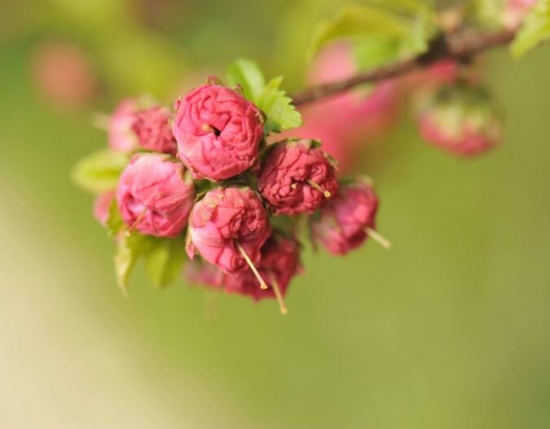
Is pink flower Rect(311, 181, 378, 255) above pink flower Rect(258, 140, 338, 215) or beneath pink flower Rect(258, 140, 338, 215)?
beneath

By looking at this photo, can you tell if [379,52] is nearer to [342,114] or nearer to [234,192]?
[234,192]

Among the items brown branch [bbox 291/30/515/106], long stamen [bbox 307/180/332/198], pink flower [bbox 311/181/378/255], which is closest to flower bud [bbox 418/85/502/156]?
brown branch [bbox 291/30/515/106]

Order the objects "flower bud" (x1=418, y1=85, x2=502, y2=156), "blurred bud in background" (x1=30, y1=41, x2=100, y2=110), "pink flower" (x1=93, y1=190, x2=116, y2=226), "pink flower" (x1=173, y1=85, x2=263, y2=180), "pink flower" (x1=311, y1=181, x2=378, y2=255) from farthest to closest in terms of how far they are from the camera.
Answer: "blurred bud in background" (x1=30, y1=41, x2=100, y2=110)
"flower bud" (x1=418, y1=85, x2=502, y2=156)
"pink flower" (x1=93, y1=190, x2=116, y2=226)
"pink flower" (x1=311, y1=181, x2=378, y2=255)
"pink flower" (x1=173, y1=85, x2=263, y2=180)

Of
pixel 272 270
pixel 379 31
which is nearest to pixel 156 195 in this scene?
pixel 272 270

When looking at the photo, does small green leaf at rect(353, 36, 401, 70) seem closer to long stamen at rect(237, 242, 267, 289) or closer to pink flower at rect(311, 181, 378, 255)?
pink flower at rect(311, 181, 378, 255)

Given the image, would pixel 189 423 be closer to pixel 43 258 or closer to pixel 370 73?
pixel 43 258

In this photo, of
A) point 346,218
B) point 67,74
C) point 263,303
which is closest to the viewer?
point 346,218

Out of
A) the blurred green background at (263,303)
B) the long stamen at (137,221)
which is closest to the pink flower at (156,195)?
the long stamen at (137,221)
